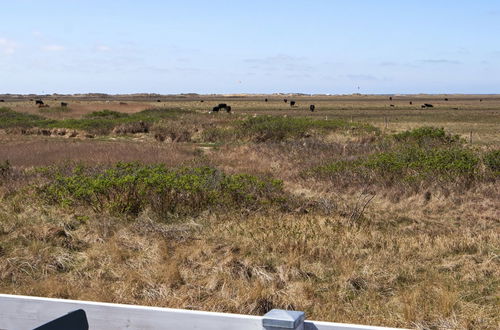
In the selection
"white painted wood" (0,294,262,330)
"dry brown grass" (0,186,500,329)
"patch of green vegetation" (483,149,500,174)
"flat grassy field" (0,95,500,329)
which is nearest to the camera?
"white painted wood" (0,294,262,330)

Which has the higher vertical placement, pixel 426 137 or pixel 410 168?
pixel 426 137

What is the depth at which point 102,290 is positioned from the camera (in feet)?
20.2

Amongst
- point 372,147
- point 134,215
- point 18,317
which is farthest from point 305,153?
point 18,317

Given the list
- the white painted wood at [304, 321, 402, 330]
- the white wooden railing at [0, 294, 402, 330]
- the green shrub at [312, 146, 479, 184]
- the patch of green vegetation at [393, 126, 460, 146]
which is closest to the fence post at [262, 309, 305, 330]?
the white wooden railing at [0, 294, 402, 330]

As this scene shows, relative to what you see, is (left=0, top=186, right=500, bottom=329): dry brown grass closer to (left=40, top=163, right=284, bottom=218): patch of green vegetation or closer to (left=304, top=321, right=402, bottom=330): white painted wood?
(left=40, top=163, right=284, bottom=218): patch of green vegetation

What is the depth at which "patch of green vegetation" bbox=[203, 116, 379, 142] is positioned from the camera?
27109 mm

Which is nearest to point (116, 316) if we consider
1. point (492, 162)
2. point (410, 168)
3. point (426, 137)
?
point (410, 168)

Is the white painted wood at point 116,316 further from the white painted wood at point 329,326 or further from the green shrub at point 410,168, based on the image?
the green shrub at point 410,168

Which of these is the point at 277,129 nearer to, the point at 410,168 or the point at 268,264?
the point at 410,168

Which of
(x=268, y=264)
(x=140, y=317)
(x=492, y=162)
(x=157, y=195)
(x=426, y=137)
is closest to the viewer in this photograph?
(x=140, y=317)

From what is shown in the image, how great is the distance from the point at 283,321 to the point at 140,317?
3.00 ft

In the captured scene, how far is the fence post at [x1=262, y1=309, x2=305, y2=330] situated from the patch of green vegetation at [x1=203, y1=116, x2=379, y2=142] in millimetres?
23877

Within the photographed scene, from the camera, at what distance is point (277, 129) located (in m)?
27.5

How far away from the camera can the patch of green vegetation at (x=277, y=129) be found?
27109 millimetres
